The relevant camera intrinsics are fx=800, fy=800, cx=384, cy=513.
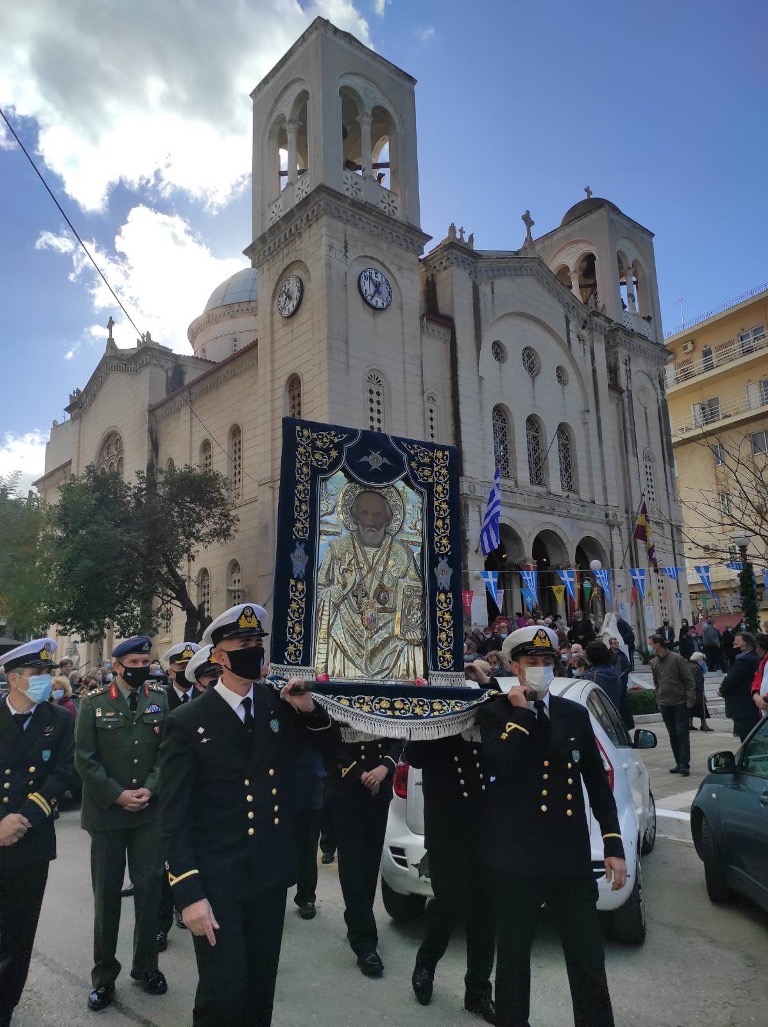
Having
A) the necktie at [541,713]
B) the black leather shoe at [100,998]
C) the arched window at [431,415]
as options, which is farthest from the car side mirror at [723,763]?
the arched window at [431,415]

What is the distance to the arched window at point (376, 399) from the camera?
23.6m

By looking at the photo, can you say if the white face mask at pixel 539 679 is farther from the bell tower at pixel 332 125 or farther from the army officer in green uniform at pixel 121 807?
the bell tower at pixel 332 125

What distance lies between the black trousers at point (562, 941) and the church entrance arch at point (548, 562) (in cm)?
2457

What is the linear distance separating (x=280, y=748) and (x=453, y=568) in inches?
106

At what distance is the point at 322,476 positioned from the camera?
5492 mm

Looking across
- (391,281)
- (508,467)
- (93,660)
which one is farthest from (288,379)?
(93,660)

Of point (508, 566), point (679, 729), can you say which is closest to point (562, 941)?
point (679, 729)

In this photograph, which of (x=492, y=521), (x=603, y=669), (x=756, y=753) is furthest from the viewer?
(x=492, y=521)

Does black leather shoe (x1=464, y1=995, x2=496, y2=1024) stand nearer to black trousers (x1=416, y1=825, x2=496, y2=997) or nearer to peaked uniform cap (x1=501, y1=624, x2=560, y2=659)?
black trousers (x1=416, y1=825, x2=496, y2=997)

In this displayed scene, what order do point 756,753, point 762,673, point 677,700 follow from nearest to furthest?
point 756,753 → point 762,673 → point 677,700

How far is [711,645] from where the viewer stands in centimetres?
2369

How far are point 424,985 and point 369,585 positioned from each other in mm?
2479

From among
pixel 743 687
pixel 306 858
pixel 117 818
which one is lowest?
pixel 306 858

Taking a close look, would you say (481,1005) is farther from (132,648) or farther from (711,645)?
(711,645)
